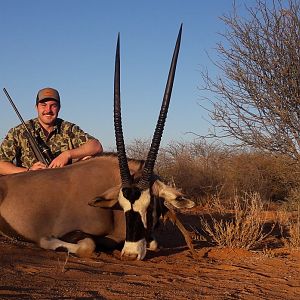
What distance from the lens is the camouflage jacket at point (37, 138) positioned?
6.02 m

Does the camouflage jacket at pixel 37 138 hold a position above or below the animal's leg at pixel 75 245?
above

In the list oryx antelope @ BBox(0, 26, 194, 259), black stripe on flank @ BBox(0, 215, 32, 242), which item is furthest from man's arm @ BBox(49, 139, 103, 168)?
black stripe on flank @ BBox(0, 215, 32, 242)

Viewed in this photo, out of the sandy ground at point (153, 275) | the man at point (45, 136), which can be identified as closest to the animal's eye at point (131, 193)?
the sandy ground at point (153, 275)

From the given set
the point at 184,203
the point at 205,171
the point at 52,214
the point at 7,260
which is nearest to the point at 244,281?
the point at 184,203

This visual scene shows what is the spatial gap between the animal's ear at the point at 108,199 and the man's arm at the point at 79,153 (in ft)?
3.37

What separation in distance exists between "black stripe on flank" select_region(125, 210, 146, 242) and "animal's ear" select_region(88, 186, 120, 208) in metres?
0.38

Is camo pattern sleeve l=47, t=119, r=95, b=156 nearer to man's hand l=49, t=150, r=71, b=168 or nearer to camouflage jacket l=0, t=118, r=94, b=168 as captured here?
camouflage jacket l=0, t=118, r=94, b=168

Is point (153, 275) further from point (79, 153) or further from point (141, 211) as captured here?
point (79, 153)


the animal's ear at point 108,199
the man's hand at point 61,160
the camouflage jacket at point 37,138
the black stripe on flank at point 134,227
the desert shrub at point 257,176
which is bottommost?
the black stripe on flank at point 134,227

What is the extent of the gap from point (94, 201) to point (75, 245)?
1.35ft

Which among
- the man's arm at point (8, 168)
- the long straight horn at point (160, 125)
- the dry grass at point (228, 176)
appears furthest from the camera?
the dry grass at point (228, 176)

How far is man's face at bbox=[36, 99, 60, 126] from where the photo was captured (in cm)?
603

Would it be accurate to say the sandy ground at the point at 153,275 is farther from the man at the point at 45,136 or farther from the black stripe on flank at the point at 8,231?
the man at the point at 45,136

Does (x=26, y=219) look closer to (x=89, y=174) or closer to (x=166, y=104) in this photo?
(x=89, y=174)
